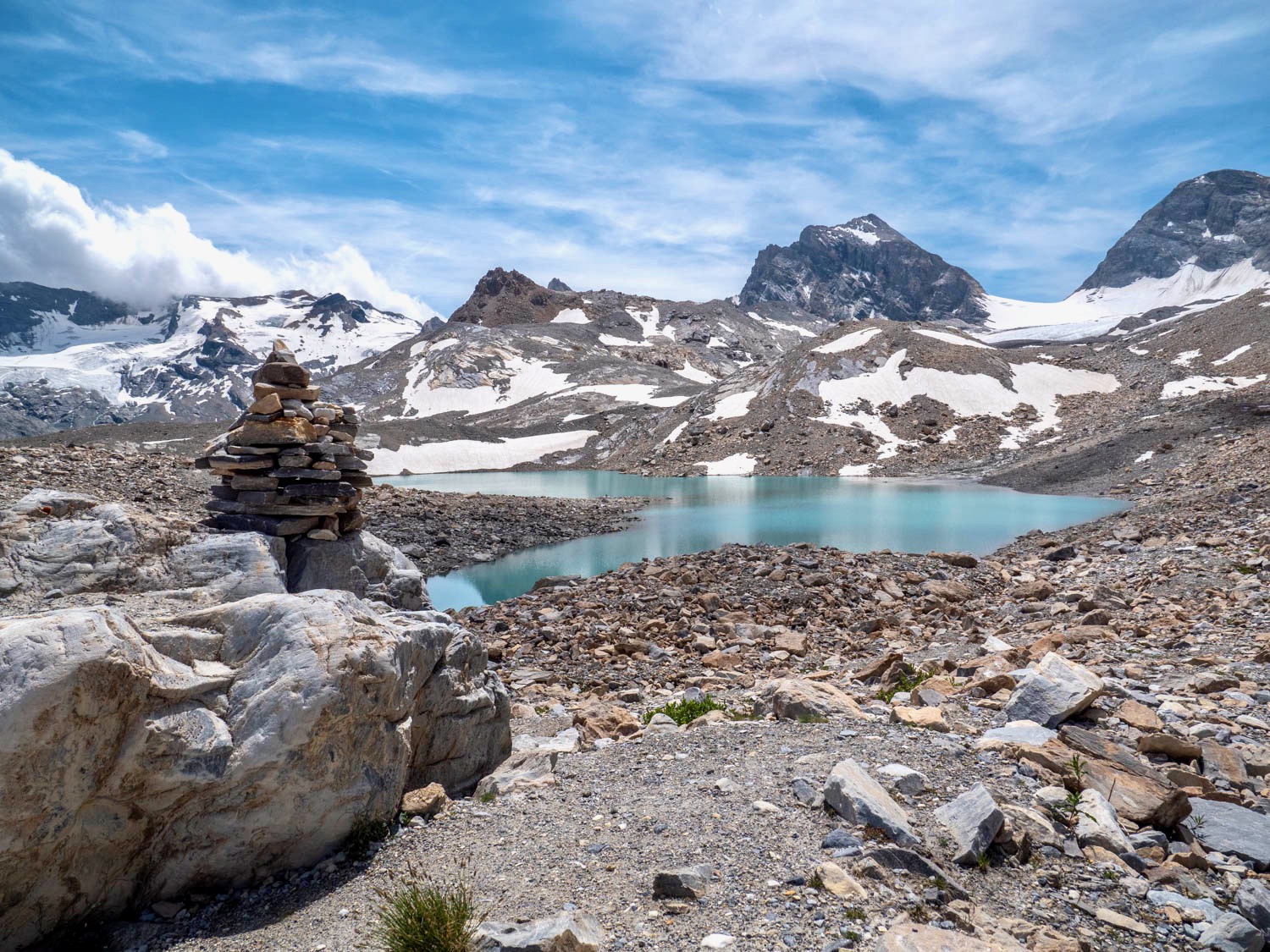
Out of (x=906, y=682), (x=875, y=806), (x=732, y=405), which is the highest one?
(x=732, y=405)

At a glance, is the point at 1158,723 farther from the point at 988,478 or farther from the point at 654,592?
the point at 988,478

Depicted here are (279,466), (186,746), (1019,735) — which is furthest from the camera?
(279,466)

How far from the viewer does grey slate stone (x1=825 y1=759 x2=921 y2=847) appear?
474 cm

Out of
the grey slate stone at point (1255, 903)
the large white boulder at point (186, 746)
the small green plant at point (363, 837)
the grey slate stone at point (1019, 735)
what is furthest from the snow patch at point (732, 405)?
the grey slate stone at point (1255, 903)

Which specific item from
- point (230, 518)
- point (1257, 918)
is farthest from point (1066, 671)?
point (230, 518)

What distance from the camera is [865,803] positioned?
4914 mm

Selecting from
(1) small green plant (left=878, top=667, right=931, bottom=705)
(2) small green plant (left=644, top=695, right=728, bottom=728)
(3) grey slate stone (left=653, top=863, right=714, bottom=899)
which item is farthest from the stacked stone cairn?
(3) grey slate stone (left=653, top=863, right=714, bottom=899)

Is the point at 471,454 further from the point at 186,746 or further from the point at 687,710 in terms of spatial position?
the point at 186,746

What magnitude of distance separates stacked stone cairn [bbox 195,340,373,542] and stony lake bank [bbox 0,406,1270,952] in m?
3.85

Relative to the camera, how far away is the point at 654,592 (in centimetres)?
1702

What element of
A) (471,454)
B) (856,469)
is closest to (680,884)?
(856,469)

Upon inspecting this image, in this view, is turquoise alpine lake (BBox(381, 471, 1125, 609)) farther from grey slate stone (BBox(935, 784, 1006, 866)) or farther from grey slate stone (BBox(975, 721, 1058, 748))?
grey slate stone (BBox(935, 784, 1006, 866))

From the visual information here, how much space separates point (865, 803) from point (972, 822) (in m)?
0.67

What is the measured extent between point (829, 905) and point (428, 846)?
2811 mm
